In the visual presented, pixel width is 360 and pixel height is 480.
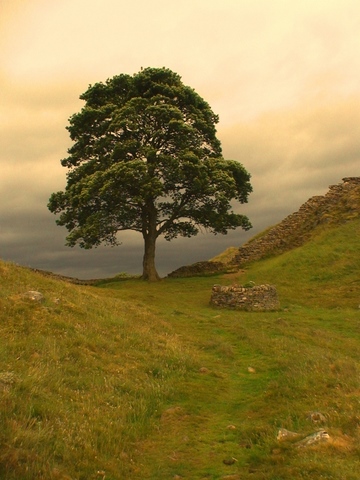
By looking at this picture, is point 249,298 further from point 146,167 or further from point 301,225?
point 301,225

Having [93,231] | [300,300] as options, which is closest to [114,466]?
[300,300]

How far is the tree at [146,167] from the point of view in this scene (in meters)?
35.2

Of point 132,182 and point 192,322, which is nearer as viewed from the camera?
point 192,322

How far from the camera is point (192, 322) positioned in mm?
21984

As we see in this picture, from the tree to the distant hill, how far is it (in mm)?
5258

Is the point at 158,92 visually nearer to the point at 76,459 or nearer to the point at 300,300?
the point at 300,300

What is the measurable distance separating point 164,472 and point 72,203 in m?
32.2

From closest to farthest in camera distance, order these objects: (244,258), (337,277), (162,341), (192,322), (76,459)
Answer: (76,459)
(162,341)
(192,322)
(337,277)
(244,258)

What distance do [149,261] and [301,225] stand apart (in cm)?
1860

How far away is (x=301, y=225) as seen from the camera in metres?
47.2

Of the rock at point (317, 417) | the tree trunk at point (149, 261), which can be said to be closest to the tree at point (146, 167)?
the tree trunk at point (149, 261)

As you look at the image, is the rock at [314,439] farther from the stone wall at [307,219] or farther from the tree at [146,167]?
the stone wall at [307,219]

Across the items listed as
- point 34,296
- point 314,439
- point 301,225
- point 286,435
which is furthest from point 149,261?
point 314,439

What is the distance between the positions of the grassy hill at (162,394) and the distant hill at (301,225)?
73.4 feet
